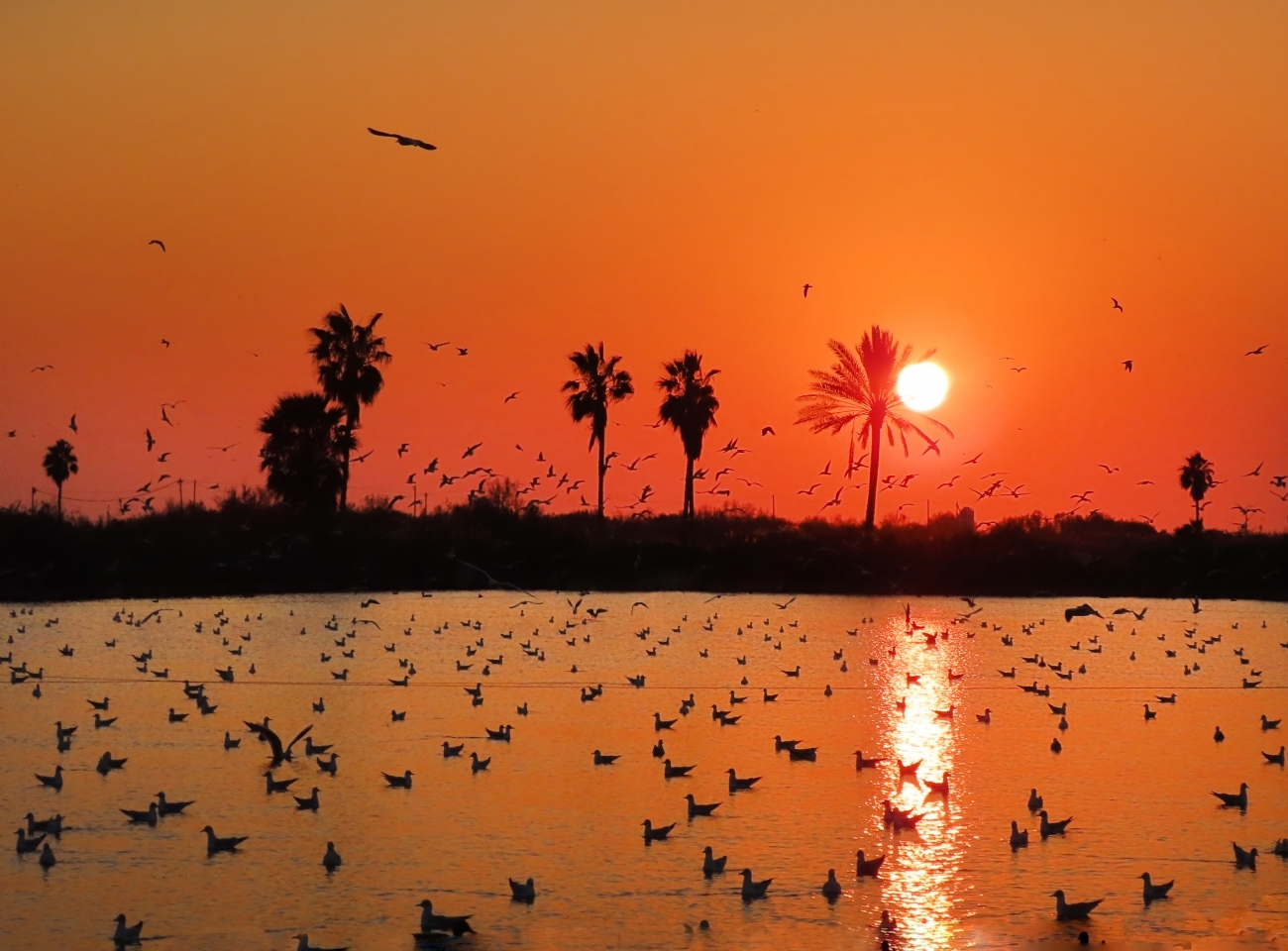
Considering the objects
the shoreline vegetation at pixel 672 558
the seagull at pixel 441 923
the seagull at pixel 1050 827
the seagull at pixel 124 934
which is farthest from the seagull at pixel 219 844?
the shoreline vegetation at pixel 672 558

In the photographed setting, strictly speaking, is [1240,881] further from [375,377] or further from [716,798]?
[375,377]

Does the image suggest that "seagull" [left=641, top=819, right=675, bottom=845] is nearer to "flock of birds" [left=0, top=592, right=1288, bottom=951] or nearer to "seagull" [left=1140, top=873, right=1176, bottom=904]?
"flock of birds" [left=0, top=592, right=1288, bottom=951]

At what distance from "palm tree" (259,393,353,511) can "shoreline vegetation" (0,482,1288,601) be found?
4.13ft

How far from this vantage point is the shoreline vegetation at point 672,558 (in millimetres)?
73000

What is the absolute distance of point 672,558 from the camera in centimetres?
7881

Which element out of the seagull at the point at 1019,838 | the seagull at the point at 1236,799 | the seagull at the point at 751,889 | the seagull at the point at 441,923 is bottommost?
the seagull at the point at 441,923

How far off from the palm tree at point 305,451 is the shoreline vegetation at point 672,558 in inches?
49.5

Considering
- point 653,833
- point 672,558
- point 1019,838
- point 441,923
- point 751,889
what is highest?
point 672,558

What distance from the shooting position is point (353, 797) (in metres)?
26.5

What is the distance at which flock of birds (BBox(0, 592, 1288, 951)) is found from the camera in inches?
831

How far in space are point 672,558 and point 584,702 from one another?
4013 cm

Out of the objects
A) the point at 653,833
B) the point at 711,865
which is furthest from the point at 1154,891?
the point at 653,833

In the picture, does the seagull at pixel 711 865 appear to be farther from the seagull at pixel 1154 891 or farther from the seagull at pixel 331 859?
the seagull at pixel 1154 891

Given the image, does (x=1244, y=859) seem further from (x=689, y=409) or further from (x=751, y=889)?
(x=689, y=409)
